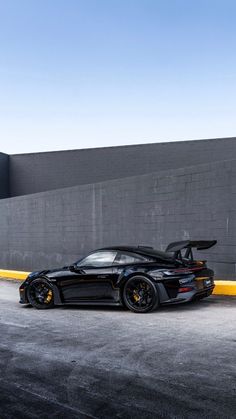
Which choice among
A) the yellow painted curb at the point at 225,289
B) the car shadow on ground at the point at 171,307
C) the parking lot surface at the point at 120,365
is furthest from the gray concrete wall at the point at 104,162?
the parking lot surface at the point at 120,365

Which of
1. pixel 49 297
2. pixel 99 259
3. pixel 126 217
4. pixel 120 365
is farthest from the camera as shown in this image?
pixel 126 217

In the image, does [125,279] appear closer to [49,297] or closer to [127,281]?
[127,281]

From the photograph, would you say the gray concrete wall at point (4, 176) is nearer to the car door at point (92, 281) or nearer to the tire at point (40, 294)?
the tire at point (40, 294)

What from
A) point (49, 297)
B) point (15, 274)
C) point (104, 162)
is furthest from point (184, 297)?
point (104, 162)

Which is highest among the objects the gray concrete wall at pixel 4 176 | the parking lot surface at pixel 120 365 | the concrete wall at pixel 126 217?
the gray concrete wall at pixel 4 176

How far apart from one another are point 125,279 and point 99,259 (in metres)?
0.85

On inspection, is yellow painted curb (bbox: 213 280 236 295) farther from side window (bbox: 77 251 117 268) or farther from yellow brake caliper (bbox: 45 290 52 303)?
yellow brake caliper (bbox: 45 290 52 303)

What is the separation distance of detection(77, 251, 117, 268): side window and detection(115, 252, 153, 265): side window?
5.4 inches

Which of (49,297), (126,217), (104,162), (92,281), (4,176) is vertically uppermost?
(104,162)

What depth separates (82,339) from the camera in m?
6.51

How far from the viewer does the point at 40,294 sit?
9.62 metres

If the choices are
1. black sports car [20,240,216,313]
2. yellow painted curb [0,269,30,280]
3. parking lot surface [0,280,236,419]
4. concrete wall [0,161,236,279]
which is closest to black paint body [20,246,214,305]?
black sports car [20,240,216,313]

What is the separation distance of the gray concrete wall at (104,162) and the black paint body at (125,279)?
51.9 feet

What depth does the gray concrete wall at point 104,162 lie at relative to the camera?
959 inches
